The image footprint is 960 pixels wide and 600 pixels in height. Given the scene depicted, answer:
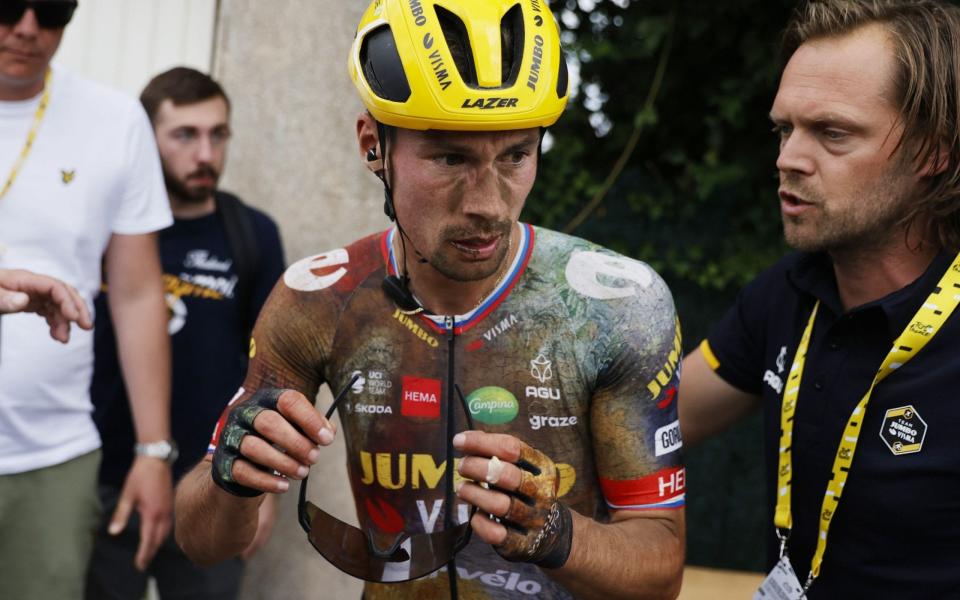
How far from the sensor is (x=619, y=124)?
20.5 ft

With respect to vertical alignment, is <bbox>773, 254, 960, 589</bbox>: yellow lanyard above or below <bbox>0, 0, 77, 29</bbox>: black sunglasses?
below

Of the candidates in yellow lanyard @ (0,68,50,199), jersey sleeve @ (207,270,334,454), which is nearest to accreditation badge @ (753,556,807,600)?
jersey sleeve @ (207,270,334,454)

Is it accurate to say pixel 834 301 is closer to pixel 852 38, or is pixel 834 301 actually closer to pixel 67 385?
pixel 852 38

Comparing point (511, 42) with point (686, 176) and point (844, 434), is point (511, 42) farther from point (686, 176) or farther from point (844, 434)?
point (686, 176)

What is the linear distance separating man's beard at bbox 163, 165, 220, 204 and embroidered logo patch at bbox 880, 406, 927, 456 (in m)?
2.96

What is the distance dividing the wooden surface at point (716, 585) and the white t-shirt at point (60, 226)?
2772 mm

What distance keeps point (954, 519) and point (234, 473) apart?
175 centimetres

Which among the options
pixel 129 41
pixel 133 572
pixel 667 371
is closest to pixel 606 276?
pixel 667 371

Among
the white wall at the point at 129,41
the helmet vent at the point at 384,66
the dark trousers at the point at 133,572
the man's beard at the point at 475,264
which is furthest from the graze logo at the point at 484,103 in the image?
the white wall at the point at 129,41

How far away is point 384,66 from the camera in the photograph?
2.52 metres

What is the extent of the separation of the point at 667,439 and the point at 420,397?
59 cm

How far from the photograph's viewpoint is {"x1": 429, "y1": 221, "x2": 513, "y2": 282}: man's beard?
2504 mm

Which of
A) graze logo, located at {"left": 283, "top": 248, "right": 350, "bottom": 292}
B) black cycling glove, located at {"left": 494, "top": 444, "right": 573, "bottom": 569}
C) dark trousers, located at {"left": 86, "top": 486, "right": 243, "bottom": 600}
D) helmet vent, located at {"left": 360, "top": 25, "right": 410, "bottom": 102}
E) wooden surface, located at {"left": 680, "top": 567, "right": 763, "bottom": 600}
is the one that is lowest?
wooden surface, located at {"left": 680, "top": 567, "right": 763, "bottom": 600}

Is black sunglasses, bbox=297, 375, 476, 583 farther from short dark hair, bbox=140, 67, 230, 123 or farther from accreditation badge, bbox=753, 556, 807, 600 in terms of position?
short dark hair, bbox=140, 67, 230, 123
